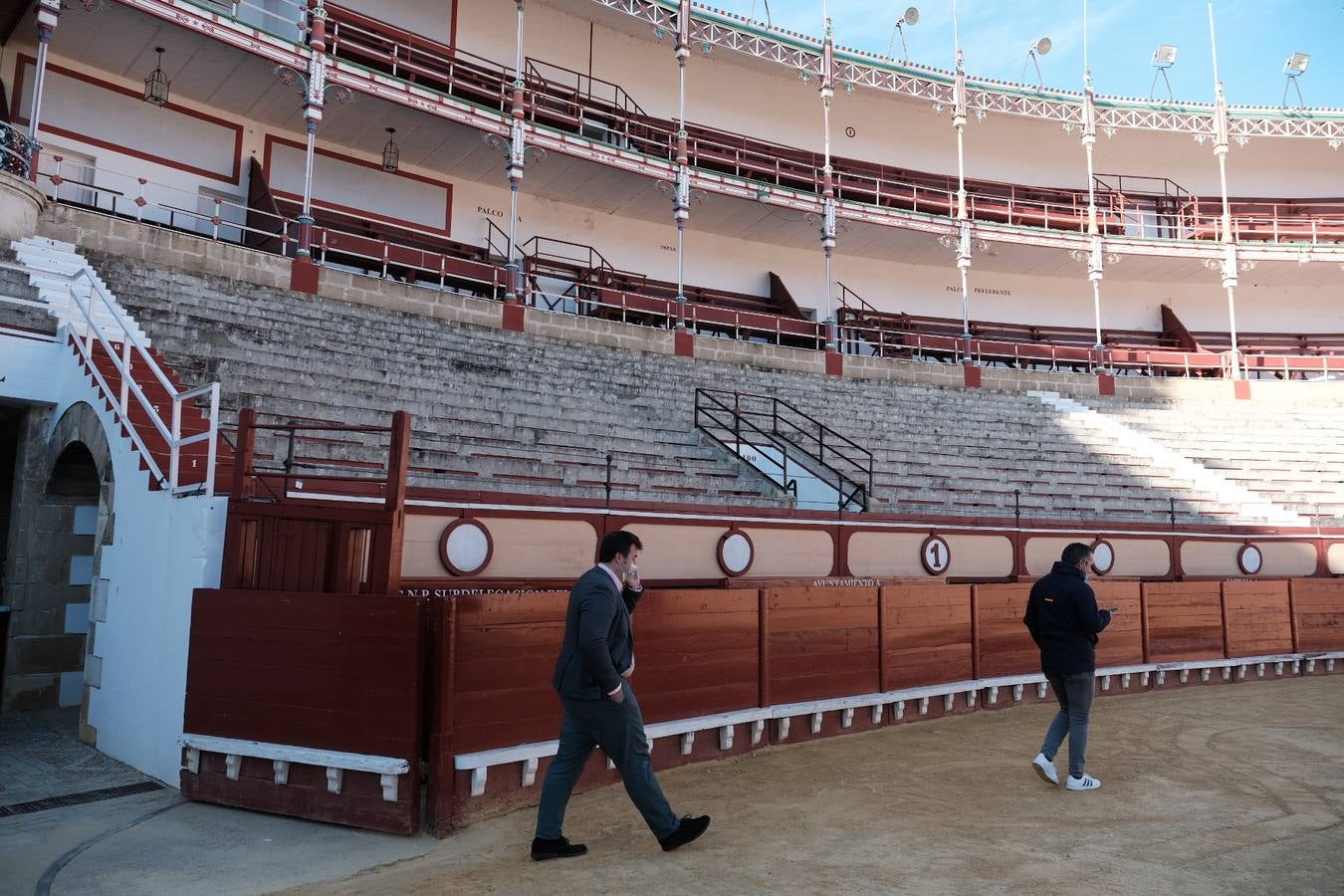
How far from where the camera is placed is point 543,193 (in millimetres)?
23516

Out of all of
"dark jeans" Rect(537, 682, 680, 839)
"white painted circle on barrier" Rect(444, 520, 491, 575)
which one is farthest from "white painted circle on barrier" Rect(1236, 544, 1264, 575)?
"dark jeans" Rect(537, 682, 680, 839)

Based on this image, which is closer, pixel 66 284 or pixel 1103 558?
pixel 66 284

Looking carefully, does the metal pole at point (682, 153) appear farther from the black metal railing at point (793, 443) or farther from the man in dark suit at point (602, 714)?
the man in dark suit at point (602, 714)

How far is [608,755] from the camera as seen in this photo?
16.5ft

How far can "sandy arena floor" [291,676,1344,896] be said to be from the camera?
476cm

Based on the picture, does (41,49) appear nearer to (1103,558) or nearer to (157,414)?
(157,414)

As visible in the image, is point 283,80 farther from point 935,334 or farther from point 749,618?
point 935,334

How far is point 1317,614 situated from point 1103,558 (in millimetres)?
3147

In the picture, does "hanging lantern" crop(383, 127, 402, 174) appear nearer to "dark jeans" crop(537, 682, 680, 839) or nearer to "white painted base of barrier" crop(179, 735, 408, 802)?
"white painted base of barrier" crop(179, 735, 408, 802)

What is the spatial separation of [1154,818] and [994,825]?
3.38 ft

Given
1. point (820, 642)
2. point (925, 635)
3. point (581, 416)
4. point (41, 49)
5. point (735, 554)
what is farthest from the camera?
point (41, 49)

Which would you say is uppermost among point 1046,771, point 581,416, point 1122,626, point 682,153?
point 682,153

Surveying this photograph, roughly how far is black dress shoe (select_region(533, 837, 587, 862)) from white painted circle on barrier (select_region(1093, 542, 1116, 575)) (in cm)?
1081

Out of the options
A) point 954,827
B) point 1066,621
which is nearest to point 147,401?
point 954,827
